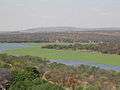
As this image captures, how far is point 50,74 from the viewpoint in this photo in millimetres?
19312

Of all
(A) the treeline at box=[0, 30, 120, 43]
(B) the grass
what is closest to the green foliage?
(B) the grass

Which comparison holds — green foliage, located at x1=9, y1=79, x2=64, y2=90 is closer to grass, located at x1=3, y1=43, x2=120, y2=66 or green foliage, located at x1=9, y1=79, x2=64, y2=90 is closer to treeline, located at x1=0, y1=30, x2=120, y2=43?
grass, located at x1=3, y1=43, x2=120, y2=66

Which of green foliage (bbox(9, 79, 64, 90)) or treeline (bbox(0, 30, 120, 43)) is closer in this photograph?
green foliage (bbox(9, 79, 64, 90))

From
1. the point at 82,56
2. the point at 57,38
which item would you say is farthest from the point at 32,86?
the point at 57,38

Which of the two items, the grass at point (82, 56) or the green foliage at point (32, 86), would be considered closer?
the green foliage at point (32, 86)

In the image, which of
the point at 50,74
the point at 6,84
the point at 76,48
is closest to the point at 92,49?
the point at 76,48

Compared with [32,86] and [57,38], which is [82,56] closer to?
[32,86]

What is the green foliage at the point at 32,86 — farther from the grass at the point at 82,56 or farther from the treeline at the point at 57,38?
the treeline at the point at 57,38

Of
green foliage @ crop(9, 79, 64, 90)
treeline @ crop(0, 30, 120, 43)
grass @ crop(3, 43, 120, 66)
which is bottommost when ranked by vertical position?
treeline @ crop(0, 30, 120, 43)

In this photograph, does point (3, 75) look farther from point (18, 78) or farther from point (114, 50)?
point (114, 50)

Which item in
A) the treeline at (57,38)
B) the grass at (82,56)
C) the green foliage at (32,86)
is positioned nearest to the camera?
the green foliage at (32,86)

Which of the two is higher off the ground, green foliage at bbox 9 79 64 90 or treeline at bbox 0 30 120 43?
green foliage at bbox 9 79 64 90

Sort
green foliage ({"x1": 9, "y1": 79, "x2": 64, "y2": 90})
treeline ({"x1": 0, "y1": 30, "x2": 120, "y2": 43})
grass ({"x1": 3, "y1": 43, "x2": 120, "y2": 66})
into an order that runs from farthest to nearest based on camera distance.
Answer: treeline ({"x1": 0, "y1": 30, "x2": 120, "y2": 43}), grass ({"x1": 3, "y1": 43, "x2": 120, "y2": 66}), green foliage ({"x1": 9, "y1": 79, "x2": 64, "y2": 90})

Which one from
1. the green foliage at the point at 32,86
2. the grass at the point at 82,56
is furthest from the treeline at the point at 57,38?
the green foliage at the point at 32,86
